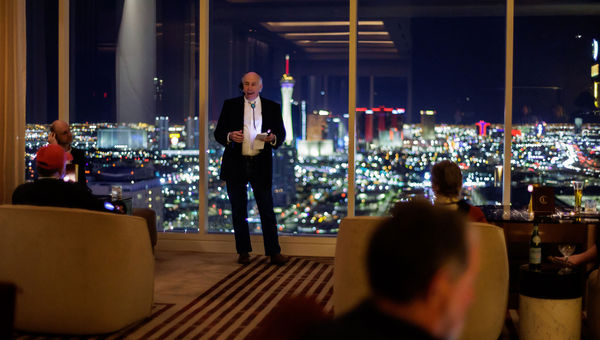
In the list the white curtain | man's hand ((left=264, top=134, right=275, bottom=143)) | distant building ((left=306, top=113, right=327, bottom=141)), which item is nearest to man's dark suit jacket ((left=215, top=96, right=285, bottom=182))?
man's hand ((left=264, top=134, right=275, bottom=143))

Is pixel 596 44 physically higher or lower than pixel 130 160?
higher

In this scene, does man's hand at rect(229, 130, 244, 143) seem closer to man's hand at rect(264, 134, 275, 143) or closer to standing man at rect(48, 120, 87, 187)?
man's hand at rect(264, 134, 275, 143)

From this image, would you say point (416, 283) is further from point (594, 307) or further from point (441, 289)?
point (594, 307)

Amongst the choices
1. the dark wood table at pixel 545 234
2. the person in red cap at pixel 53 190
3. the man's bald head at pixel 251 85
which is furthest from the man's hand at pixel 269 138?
the dark wood table at pixel 545 234

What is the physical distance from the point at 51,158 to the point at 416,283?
3.30 m

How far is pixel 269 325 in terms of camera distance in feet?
4.27

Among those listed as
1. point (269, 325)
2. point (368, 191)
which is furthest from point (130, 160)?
point (269, 325)

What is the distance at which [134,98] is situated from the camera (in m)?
6.91

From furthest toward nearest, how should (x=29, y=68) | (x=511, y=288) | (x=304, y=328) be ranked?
(x=29, y=68), (x=511, y=288), (x=304, y=328)

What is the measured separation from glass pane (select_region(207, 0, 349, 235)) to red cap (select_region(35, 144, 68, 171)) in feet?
8.91

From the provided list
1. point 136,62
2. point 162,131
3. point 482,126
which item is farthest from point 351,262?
point 136,62

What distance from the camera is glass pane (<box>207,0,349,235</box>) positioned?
6527mm

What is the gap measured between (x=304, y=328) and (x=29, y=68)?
21.3ft

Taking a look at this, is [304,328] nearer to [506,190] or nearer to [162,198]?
[506,190]
